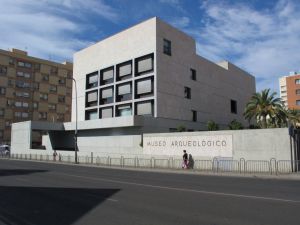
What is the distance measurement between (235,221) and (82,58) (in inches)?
2011

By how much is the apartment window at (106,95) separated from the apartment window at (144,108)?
20.9ft

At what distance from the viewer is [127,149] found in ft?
133

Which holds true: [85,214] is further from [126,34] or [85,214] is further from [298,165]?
[126,34]

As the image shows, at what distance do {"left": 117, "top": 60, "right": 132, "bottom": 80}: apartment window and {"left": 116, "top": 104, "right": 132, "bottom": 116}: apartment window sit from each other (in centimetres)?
419

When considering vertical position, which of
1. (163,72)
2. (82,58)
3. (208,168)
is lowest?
(208,168)

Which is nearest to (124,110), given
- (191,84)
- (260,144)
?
(191,84)

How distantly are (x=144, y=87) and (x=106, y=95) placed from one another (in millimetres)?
8801

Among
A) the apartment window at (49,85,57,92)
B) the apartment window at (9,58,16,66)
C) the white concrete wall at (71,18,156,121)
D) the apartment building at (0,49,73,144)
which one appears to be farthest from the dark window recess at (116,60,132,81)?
the apartment window at (49,85,57,92)

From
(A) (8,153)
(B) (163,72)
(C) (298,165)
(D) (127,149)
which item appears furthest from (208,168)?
(A) (8,153)

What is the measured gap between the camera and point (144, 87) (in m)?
43.8

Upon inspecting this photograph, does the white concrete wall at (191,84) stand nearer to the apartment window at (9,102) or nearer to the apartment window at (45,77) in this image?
the apartment window at (45,77)

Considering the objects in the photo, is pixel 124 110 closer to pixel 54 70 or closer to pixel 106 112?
pixel 106 112

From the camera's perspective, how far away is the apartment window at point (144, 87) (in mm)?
42919

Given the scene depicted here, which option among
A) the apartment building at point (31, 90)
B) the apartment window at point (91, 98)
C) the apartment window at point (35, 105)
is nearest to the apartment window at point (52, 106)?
the apartment building at point (31, 90)
